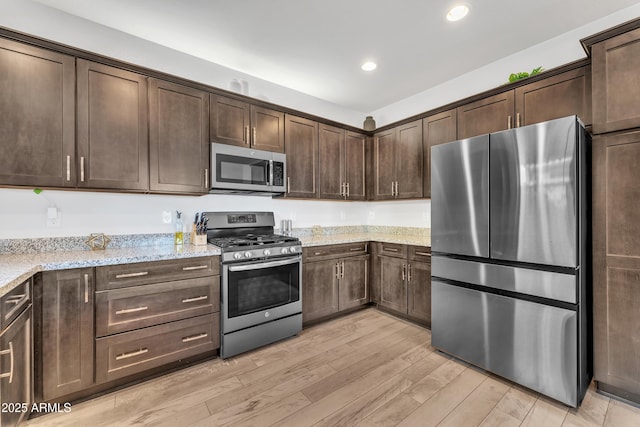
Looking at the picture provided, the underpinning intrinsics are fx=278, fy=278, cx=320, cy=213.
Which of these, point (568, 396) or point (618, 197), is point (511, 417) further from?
point (618, 197)

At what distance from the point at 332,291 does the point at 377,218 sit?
5.12 ft

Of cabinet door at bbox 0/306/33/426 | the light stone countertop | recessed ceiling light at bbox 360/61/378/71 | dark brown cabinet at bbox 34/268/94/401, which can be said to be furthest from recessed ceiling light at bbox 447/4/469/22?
cabinet door at bbox 0/306/33/426

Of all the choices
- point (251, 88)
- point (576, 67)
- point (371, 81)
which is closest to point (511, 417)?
point (576, 67)

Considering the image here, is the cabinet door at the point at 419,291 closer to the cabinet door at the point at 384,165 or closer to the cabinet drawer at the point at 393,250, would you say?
the cabinet drawer at the point at 393,250

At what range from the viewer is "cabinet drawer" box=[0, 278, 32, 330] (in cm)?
129

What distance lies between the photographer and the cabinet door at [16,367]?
1303mm

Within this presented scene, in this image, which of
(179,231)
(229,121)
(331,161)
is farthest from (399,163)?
(179,231)

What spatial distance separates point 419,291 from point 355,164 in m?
1.85

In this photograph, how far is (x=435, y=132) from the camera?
321 cm

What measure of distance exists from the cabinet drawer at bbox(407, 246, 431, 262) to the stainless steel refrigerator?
47cm

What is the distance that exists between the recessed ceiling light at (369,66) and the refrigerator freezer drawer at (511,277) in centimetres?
211

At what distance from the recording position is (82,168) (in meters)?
2.08

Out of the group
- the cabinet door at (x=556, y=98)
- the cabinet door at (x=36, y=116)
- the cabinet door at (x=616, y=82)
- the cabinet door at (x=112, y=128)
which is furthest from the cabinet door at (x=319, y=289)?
the cabinet door at (x=616, y=82)

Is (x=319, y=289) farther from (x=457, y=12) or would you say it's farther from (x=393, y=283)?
(x=457, y=12)
